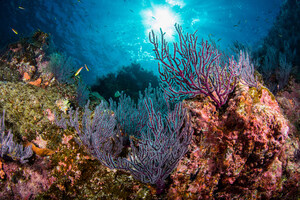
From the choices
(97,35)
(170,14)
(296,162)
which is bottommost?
(296,162)

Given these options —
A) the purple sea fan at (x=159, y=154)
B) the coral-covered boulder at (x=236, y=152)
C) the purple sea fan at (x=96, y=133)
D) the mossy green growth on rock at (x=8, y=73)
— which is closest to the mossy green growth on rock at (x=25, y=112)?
the purple sea fan at (x=96, y=133)

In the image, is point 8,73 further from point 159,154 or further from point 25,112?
point 159,154

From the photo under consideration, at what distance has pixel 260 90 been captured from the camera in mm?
2598

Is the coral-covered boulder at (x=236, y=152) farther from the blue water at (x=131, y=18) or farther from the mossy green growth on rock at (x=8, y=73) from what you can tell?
the blue water at (x=131, y=18)

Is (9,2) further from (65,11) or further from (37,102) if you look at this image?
(37,102)

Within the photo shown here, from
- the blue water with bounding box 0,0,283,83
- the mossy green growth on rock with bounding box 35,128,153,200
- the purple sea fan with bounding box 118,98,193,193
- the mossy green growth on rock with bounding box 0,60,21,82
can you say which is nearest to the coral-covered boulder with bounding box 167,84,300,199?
the purple sea fan with bounding box 118,98,193,193

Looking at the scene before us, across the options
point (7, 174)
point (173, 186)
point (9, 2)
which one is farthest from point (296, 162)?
point (9, 2)

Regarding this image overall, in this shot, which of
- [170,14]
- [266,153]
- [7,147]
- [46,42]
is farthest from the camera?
[170,14]

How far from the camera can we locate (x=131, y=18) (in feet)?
88.1

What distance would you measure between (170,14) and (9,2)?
24.5m

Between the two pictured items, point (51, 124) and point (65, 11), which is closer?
point (51, 124)

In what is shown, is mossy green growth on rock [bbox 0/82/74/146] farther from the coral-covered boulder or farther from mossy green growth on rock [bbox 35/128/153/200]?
the coral-covered boulder

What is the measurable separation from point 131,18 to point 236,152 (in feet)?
97.5

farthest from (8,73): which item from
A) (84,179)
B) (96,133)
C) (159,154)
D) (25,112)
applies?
(159,154)
